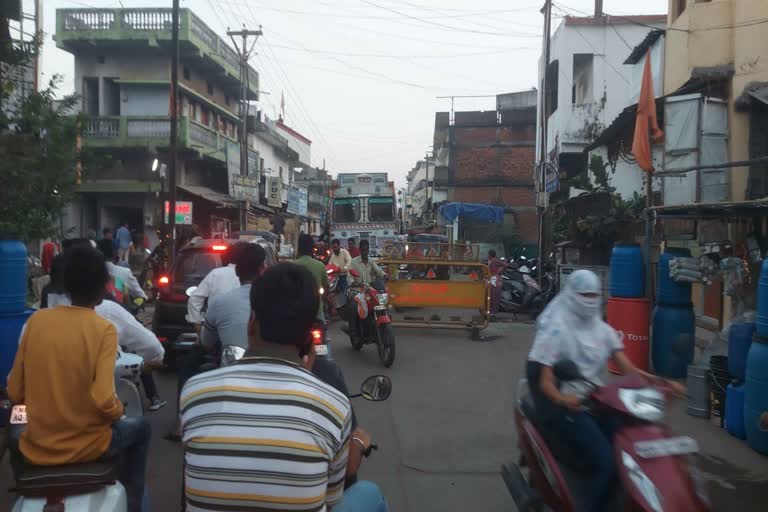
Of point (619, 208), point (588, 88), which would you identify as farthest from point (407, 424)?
point (588, 88)

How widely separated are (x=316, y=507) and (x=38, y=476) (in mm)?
1311

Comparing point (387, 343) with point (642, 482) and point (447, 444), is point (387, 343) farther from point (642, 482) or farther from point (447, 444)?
point (642, 482)

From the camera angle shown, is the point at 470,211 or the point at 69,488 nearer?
the point at 69,488

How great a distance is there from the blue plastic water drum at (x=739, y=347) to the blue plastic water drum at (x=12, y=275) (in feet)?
21.5

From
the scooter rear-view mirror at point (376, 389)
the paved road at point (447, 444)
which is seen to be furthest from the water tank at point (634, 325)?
the scooter rear-view mirror at point (376, 389)

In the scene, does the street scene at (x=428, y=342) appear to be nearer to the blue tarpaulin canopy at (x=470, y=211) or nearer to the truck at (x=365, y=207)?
the blue tarpaulin canopy at (x=470, y=211)

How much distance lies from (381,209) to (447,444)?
22.2 metres

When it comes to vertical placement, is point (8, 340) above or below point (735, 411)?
above

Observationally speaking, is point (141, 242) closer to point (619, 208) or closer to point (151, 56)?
point (151, 56)

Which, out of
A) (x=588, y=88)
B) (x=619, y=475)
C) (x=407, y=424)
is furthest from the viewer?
(x=588, y=88)

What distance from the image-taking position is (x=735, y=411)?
655 cm

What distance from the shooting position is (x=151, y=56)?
26.8m

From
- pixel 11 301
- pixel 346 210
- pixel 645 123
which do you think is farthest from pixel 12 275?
pixel 346 210

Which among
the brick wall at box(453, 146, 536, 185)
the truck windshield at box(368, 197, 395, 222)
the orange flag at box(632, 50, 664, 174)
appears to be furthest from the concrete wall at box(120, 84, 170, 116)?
the orange flag at box(632, 50, 664, 174)
